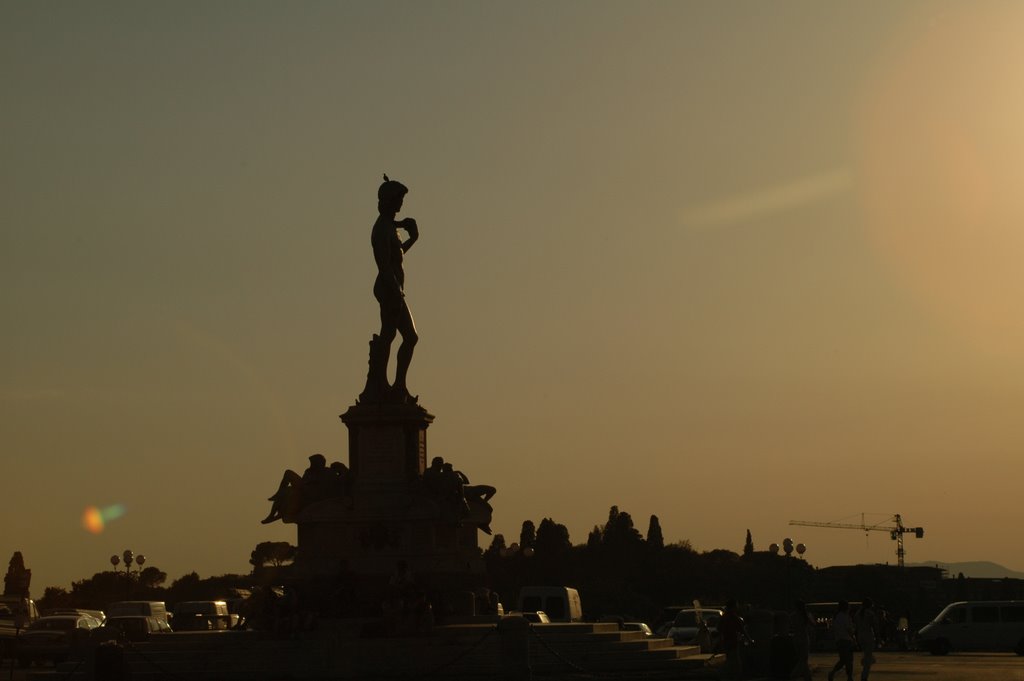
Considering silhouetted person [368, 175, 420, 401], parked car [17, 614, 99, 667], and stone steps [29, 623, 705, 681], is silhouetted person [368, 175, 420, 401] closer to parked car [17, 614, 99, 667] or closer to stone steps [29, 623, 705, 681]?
stone steps [29, 623, 705, 681]

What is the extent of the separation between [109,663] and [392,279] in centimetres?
1327

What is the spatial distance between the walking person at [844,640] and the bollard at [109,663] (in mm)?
13378

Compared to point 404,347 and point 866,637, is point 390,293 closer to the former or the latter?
point 404,347

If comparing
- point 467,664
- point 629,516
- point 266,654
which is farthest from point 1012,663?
point 629,516

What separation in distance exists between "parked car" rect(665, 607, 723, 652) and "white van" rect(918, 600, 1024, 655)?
6.52 meters

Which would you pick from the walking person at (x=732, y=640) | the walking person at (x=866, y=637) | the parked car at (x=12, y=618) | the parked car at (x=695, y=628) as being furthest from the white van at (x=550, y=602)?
the walking person at (x=866, y=637)

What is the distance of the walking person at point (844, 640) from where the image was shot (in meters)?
30.8

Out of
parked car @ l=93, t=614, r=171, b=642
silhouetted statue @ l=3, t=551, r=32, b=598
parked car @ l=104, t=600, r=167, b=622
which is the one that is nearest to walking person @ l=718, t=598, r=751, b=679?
parked car @ l=93, t=614, r=171, b=642

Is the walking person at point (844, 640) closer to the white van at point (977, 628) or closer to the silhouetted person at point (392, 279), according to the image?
the silhouetted person at point (392, 279)

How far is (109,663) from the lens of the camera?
29.0m

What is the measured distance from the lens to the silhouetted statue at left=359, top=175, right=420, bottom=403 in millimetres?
38219

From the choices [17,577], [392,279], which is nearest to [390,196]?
[392,279]

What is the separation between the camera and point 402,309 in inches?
1543

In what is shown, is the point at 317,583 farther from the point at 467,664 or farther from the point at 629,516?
the point at 629,516
